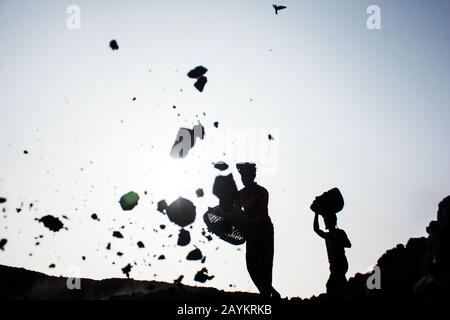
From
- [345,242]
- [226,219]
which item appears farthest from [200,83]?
[345,242]

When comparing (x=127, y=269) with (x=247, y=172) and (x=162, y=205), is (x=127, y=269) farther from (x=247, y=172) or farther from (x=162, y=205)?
(x=247, y=172)

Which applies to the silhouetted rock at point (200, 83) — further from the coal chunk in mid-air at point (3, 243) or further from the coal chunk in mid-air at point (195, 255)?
the coal chunk in mid-air at point (3, 243)

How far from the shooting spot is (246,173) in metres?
6.36

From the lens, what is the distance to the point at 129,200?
7316mm

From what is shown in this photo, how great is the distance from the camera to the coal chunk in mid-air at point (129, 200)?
7250mm

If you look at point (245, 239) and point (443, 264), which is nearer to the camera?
point (443, 264)

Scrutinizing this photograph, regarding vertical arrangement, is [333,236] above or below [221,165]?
below

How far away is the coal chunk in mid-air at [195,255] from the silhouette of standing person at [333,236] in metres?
2.21

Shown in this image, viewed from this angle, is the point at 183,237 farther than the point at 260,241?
Yes

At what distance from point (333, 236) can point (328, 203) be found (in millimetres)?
565

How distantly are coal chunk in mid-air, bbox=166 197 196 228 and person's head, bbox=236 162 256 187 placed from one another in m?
1.26

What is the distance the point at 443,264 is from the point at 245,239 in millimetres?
3025
